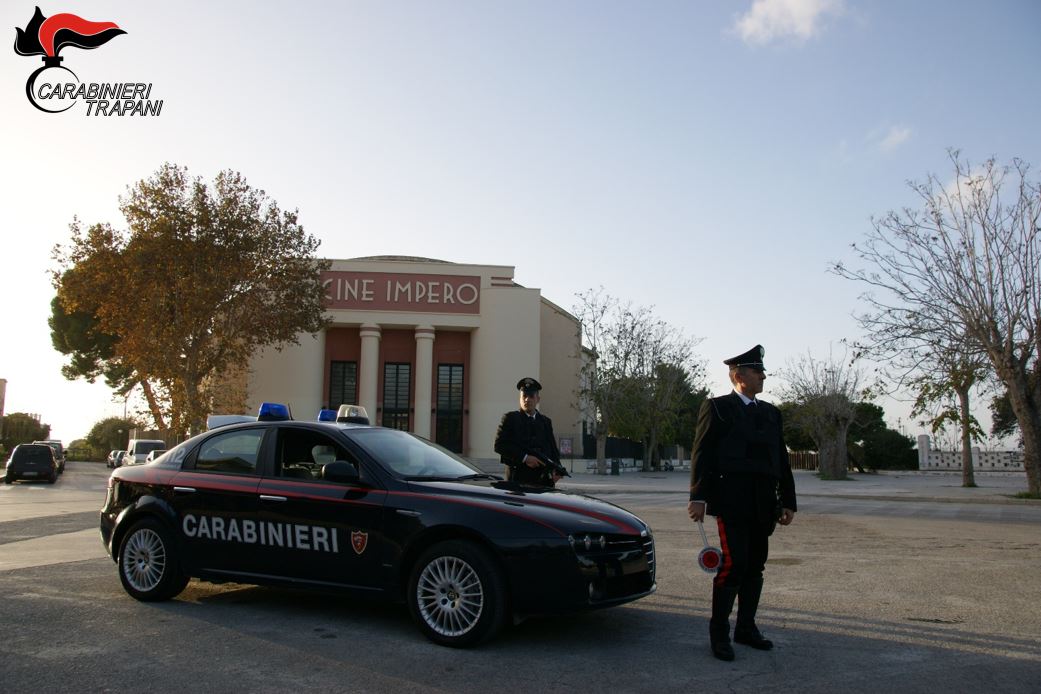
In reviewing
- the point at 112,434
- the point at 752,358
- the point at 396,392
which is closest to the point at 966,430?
the point at 752,358

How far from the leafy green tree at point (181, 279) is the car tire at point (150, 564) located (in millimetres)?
28205

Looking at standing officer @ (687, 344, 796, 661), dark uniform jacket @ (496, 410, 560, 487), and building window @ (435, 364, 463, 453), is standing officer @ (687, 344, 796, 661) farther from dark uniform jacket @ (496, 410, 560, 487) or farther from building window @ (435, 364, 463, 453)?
building window @ (435, 364, 463, 453)

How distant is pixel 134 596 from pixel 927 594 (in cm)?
682

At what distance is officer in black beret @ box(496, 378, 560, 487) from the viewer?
7.65 meters

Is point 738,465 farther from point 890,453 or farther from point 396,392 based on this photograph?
point 890,453

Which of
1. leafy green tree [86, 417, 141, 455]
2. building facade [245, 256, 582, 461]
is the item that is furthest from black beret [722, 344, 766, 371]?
leafy green tree [86, 417, 141, 455]

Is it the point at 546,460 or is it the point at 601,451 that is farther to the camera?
the point at 601,451

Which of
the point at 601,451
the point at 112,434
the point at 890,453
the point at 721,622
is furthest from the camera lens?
the point at 112,434

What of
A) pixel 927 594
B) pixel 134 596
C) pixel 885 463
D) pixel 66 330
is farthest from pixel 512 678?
pixel 66 330

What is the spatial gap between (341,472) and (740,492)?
2719 mm

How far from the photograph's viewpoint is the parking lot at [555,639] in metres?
4.46

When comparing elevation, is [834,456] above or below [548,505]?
below

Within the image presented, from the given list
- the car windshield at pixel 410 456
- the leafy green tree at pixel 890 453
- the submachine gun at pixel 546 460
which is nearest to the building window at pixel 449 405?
the leafy green tree at pixel 890 453

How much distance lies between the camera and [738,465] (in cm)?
516
